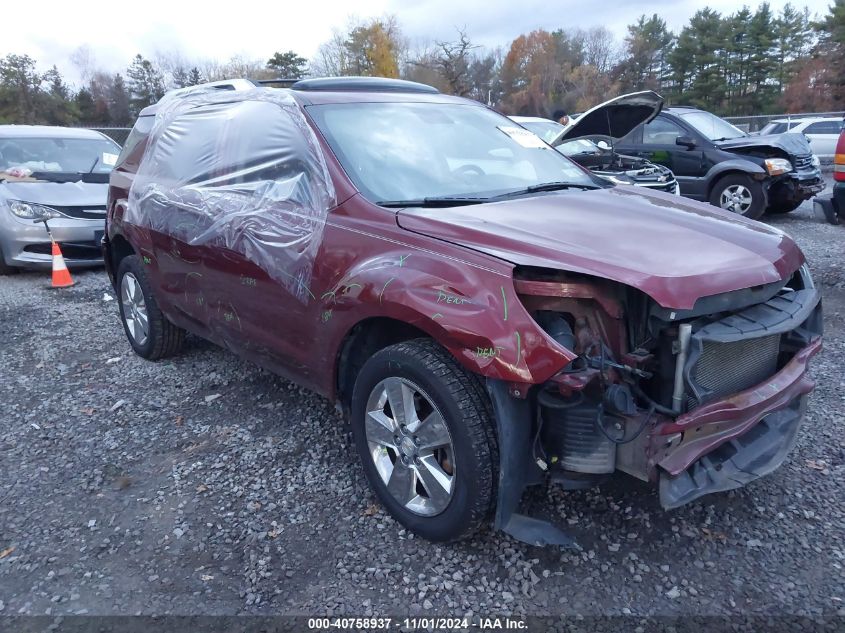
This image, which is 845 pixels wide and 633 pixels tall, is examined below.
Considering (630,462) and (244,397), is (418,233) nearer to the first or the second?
(630,462)

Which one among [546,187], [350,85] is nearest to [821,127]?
[546,187]

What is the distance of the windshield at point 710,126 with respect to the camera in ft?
33.1

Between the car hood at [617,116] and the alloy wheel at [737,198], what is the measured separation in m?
4.79

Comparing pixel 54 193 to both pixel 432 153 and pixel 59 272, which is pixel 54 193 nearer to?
pixel 59 272

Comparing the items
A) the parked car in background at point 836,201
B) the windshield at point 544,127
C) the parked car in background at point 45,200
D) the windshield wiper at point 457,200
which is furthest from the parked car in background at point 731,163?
the parked car in background at point 45,200

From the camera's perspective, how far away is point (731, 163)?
9.34 m

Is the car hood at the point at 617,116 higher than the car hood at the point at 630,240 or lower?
higher

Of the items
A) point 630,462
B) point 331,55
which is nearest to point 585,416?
point 630,462

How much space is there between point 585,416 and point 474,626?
0.86 metres

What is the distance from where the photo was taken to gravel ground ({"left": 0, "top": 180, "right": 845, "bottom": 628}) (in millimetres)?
2412

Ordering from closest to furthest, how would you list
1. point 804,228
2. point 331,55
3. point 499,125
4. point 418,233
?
point 418,233
point 499,125
point 804,228
point 331,55

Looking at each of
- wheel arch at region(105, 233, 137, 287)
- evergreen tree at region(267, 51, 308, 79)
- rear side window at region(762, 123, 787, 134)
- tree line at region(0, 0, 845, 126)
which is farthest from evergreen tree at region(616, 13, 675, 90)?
wheel arch at region(105, 233, 137, 287)

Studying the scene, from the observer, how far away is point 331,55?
193 ft

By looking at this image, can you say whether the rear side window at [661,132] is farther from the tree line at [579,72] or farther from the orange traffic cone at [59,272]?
the tree line at [579,72]
